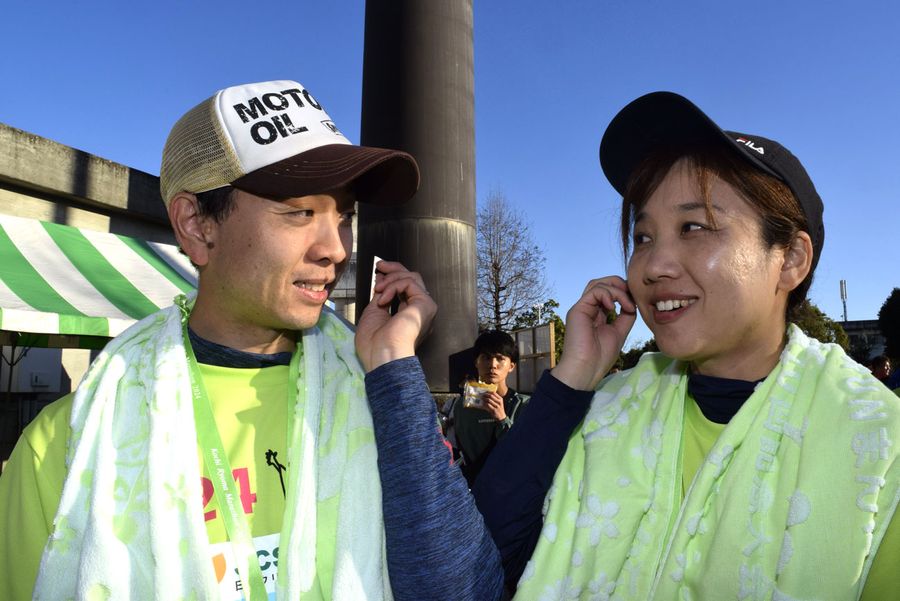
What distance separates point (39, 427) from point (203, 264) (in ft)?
1.82

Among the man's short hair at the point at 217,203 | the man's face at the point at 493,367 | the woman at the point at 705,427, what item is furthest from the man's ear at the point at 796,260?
the man's face at the point at 493,367

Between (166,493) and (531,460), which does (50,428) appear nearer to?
(166,493)

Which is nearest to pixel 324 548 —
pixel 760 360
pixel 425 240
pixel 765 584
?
pixel 765 584

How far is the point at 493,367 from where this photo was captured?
16.8 ft

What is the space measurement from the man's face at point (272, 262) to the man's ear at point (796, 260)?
3.84ft

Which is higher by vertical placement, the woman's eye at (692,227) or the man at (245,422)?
the woman's eye at (692,227)

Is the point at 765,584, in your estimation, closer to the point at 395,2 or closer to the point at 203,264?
the point at 203,264

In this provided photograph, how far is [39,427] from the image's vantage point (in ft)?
4.99

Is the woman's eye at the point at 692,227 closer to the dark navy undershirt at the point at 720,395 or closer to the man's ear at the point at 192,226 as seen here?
the dark navy undershirt at the point at 720,395

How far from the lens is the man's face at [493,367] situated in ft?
16.8

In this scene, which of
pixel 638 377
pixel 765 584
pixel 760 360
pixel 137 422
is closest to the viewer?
pixel 765 584

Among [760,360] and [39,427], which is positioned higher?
[760,360]

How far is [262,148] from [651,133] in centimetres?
106

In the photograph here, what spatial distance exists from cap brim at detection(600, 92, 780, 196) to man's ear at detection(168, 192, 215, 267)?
46.7 inches
